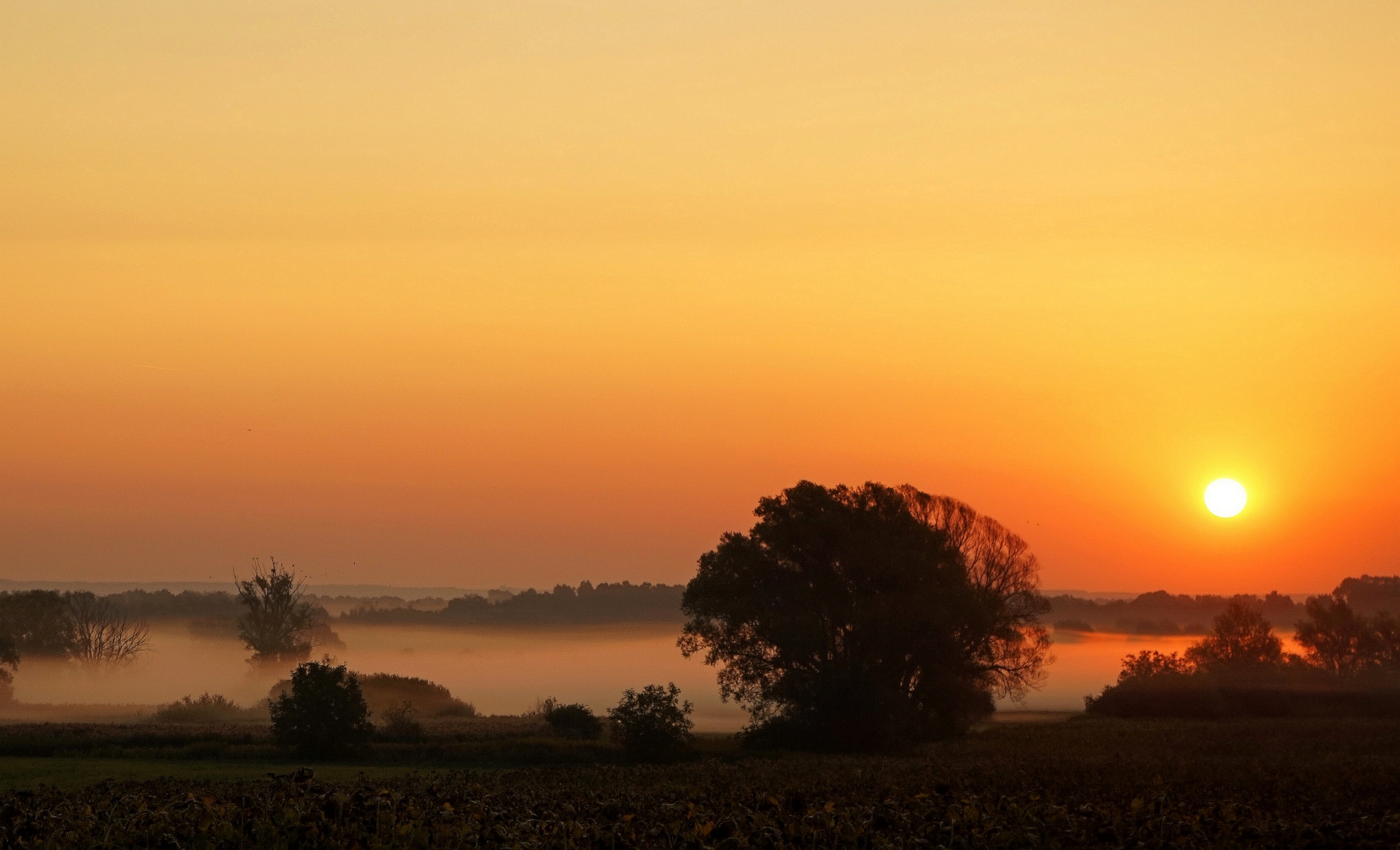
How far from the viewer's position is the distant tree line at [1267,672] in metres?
84.7

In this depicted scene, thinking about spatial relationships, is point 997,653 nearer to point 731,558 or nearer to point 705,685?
point 731,558

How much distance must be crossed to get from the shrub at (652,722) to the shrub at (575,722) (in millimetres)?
6366

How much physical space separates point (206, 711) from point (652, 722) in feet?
175

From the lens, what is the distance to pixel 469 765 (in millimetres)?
50719

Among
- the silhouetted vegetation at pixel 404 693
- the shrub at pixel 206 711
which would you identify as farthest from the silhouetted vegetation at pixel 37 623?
the silhouetted vegetation at pixel 404 693

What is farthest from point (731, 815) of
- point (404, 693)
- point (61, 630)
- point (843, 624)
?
point (61, 630)

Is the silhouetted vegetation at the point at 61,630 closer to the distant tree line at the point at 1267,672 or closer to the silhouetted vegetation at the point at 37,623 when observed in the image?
the silhouetted vegetation at the point at 37,623

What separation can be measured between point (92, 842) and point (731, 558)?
47.2m

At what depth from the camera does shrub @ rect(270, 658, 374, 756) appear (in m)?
53.7

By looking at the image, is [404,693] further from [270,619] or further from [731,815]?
[731,815]

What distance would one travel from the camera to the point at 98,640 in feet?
451

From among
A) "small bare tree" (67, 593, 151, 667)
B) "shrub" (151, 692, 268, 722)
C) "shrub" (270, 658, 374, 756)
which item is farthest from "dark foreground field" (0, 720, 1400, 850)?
"small bare tree" (67, 593, 151, 667)

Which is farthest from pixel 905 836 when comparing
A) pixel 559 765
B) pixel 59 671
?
pixel 59 671

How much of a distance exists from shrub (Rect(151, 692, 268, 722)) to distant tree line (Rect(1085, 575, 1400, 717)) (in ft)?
202
